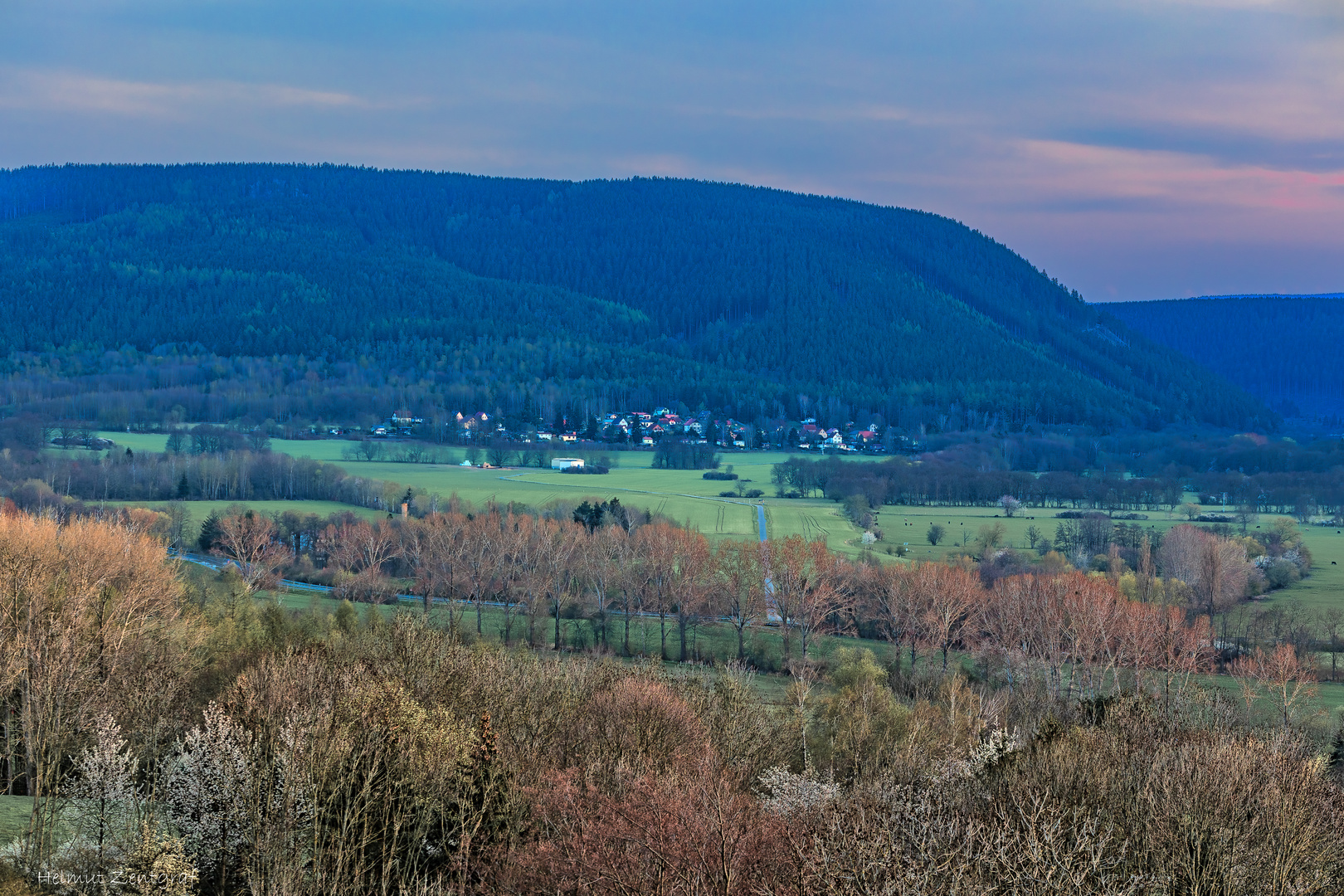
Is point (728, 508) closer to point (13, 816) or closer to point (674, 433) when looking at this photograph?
point (674, 433)

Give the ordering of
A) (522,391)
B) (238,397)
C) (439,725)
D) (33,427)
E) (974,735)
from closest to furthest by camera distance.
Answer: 1. (439,725)
2. (974,735)
3. (33,427)
4. (238,397)
5. (522,391)

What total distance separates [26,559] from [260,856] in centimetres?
2681

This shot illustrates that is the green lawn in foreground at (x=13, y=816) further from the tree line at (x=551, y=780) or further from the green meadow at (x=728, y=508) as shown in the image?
the green meadow at (x=728, y=508)

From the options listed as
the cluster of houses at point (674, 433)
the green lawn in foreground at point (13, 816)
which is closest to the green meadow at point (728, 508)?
the cluster of houses at point (674, 433)

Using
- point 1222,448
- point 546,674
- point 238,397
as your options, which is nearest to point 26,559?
point 546,674

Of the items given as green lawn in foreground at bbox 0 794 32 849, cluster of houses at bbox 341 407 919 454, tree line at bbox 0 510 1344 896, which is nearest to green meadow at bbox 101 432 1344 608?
cluster of houses at bbox 341 407 919 454

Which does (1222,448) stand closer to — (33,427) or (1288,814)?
(33,427)

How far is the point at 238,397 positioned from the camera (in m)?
181

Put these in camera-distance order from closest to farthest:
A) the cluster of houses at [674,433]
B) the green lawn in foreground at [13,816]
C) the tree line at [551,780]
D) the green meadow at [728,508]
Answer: the tree line at [551,780] < the green lawn in foreground at [13,816] < the green meadow at [728,508] < the cluster of houses at [674,433]

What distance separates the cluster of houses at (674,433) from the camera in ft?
569

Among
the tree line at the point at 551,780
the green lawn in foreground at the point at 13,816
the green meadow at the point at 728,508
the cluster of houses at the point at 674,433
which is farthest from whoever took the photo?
the cluster of houses at the point at 674,433

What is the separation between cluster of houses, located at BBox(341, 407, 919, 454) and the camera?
17350 cm

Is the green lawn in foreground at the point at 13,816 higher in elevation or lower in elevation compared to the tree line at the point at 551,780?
lower

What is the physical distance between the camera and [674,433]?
18225cm
